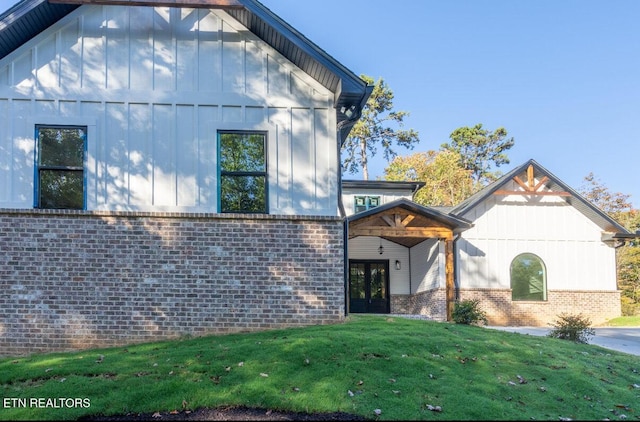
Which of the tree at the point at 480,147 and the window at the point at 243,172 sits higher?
the tree at the point at 480,147

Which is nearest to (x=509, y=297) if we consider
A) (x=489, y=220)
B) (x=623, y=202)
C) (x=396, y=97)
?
(x=489, y=220)

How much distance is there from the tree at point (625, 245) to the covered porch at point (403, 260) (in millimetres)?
7621

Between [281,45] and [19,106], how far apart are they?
194 inches

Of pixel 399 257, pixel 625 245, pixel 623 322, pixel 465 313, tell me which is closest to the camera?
pixel 465 313

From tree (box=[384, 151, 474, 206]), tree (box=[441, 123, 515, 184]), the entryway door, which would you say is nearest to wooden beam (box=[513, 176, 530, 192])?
the entryway door

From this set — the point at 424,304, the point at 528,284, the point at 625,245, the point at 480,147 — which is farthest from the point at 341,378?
the point at 480,147

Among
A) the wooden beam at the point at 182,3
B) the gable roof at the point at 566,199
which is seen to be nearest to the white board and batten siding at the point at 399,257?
the gable roof at the point at 566,199

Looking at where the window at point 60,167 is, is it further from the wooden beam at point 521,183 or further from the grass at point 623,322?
the grass at point 623,322

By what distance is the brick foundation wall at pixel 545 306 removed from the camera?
2038 cm

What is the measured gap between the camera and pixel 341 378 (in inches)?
280

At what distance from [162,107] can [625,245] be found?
906 inches

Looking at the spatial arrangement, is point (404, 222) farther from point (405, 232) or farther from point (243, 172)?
point (243, 172)

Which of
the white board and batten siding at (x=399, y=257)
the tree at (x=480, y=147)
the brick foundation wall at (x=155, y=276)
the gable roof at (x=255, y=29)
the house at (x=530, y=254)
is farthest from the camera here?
the tree at (x=480, y=147)

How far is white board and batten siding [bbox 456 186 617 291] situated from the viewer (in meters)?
20.8
